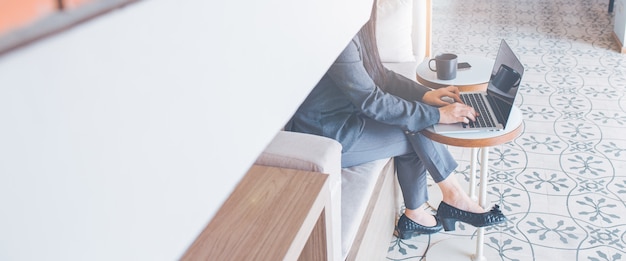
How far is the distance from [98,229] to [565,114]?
3.13 metres

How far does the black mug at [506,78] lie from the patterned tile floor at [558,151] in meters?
0.56

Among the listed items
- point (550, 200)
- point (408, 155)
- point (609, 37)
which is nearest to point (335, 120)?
point (408, 155)

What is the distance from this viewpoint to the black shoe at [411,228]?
2.04m

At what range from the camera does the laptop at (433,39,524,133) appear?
1697mm

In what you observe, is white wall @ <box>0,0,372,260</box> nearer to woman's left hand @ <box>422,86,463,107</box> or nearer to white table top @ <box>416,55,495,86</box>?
woman's left hand @ <box>422,86,463,107</box>

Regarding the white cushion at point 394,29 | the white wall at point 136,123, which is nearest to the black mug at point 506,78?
the white cushion at point 394,29

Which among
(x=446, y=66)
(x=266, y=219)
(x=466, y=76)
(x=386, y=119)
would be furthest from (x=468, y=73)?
(x=266, y=219)

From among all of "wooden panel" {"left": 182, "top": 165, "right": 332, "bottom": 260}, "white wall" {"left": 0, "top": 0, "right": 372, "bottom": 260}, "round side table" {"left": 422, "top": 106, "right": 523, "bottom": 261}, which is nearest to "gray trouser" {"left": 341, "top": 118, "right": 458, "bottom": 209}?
"round side table" {"left": 422, "top": 106, "right": 523, "bottom": 261}

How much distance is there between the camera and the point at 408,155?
193 centimetres

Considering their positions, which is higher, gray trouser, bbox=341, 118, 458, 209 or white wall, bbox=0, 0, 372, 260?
white wall, bbox=0, 0, 372, 260

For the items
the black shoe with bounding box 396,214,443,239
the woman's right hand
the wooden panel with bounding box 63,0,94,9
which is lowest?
the black shoe with bounding box 396,214,443,239

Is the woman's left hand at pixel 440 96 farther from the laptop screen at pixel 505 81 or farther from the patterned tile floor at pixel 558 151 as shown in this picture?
the patterned tile floor at pixel 558 151

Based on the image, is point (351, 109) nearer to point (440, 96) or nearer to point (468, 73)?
point (440, 96)

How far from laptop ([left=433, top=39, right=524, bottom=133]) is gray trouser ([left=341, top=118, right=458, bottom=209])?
0.14m
